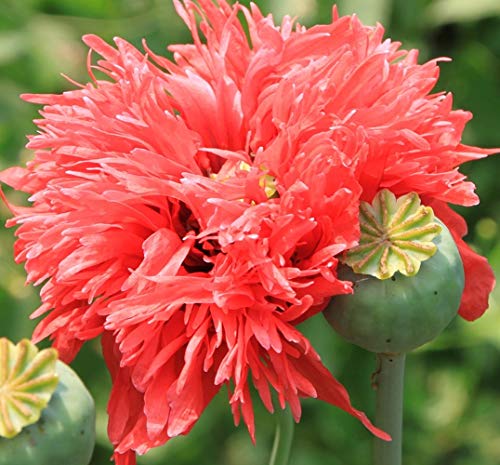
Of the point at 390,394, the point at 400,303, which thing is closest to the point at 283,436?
the point at 390,394

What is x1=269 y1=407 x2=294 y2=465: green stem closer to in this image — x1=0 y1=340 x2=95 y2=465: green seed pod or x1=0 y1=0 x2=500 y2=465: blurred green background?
x1=0 y1=340 x2=95 y2=465: green seed pod

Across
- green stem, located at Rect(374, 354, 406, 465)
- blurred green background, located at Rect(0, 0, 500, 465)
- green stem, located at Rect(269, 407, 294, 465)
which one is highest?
green stem, located at Rect(374, 354, 406, 465)

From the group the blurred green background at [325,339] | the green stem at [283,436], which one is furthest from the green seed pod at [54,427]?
the blurred green background at [325,339]

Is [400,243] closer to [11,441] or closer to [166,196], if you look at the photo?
[166,196]

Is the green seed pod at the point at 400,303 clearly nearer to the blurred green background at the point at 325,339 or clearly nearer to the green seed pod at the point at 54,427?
the green seed pod at the point at 54,427

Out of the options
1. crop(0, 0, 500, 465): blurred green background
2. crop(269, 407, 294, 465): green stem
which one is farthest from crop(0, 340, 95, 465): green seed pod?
crop(0, 0, 500, 465): blurred green background

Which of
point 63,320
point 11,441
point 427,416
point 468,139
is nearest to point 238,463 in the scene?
point 427,416
